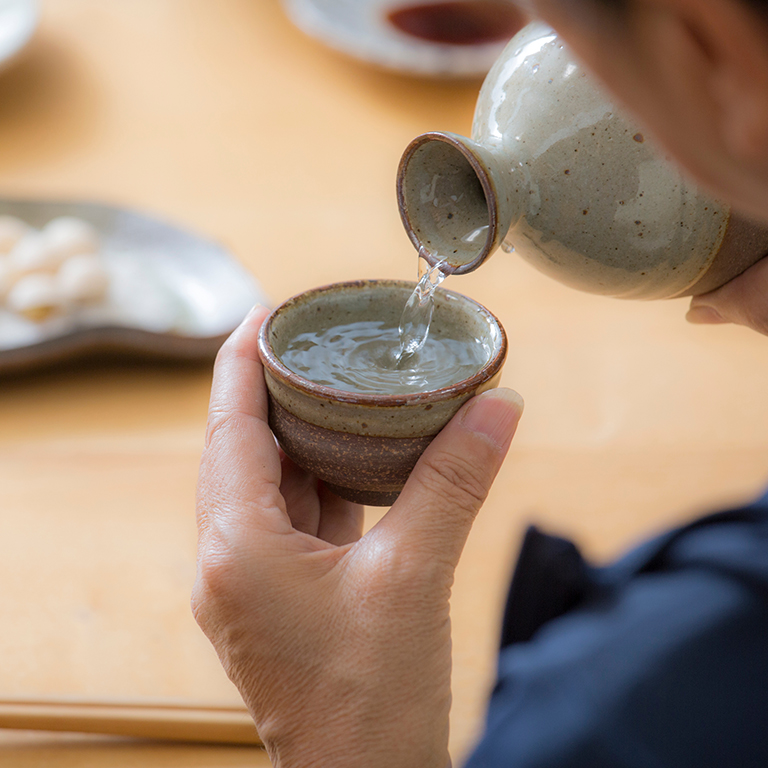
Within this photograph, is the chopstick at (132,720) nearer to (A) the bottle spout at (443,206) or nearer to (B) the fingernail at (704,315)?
(A) the bottle spout at (443,206)

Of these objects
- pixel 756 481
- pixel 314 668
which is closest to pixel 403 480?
pixel 314 668

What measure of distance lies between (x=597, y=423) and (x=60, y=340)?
0.84 meters

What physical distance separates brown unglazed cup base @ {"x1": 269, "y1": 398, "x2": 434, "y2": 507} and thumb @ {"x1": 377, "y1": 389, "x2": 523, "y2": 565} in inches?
0.9

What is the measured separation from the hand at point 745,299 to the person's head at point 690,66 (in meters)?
0.41

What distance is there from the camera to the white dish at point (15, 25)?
6.86 feet

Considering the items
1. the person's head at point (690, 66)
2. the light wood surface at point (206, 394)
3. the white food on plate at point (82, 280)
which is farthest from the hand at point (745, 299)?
the white food on plate at point (82, 280)

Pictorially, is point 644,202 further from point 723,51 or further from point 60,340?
point 60,340

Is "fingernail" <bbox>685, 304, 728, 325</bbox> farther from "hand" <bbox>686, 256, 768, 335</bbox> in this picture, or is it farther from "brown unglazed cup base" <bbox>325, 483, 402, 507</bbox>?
"brown unglazed cup base" <bbox>325, 483, 402, 507</bbox>

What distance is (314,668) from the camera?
70 cm

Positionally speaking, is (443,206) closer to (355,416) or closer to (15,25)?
(355,416)

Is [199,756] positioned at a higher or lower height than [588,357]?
lower

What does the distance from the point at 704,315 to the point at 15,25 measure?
199 centimetres

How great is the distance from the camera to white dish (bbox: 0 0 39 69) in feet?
6.86

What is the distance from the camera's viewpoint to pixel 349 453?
0.76 m
